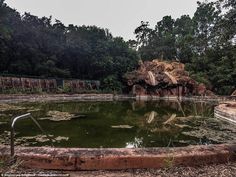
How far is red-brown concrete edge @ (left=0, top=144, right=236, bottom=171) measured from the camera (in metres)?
4.10

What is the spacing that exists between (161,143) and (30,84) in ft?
76.7

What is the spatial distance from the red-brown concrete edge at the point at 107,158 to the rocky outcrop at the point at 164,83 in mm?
28255

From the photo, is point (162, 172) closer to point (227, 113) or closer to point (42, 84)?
point (227, 113)

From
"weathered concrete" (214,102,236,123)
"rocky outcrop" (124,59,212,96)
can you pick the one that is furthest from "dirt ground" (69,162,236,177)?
"rocky outcrop" (124,59,212,96)

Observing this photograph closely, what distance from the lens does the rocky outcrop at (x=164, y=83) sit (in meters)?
32.7

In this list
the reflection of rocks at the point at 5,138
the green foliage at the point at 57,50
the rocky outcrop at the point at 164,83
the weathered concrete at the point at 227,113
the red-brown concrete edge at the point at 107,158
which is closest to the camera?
the red-brown concrete edge at the point at 107,158

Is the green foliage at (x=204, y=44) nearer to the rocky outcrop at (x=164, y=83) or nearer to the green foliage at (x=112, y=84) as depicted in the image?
the rocky outcrop at (x=164, y=83)

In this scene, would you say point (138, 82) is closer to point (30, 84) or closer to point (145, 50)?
point (30, 84)

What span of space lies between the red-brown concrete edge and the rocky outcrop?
1112 inches

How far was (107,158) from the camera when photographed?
416 cm

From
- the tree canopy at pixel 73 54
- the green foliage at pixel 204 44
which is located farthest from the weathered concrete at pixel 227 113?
the tree canopy at pixel 73 54

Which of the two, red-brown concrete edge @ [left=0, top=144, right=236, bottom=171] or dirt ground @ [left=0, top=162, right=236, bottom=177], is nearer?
dirt ground @ [left=0, top=162, right=236, bottom=177]

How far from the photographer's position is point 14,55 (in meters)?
29.5

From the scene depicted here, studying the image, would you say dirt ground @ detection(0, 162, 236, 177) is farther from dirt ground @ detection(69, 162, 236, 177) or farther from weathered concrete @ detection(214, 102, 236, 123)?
weathered concrete @ detection(214, 102, 236, 123)
